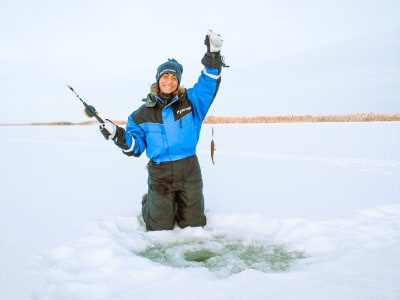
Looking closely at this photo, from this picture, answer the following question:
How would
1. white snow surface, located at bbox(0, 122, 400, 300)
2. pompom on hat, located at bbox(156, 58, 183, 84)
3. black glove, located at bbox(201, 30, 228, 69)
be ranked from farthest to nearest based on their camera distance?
pompom on hat, located at bbox(156, 58, 183, 84)
black glove, located at bbox(201, 30, 228, 69)
white snow surface, located at bbox(0, 122, 400, 300)

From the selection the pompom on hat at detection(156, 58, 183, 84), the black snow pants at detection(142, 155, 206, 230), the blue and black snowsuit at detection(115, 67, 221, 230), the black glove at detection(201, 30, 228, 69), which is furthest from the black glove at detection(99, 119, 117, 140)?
the black glove at detection(201, 30, 228, 69)

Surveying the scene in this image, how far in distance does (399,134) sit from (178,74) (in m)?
8.75

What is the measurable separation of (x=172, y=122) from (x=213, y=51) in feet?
2.55

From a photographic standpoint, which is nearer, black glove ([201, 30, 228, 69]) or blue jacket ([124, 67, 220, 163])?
black glove ([201, 30, 228, 69])

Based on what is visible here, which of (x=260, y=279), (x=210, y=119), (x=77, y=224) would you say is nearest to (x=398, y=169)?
(x=260, y=279)

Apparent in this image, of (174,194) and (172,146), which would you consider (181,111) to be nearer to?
(172,146)

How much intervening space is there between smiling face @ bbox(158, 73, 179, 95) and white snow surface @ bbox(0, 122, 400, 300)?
52.4 inches

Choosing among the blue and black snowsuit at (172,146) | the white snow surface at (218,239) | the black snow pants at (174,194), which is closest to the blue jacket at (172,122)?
the blue and black snowsuit at (172,146)

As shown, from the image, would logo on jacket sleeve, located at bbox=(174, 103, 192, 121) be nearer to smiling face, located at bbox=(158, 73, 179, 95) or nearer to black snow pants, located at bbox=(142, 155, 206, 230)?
smiling face, located at bbox=(158, 73, 179, 95)

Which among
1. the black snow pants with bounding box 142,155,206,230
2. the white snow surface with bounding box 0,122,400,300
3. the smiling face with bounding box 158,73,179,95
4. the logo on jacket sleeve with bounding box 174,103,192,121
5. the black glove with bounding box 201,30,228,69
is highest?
the black glove with bounding box 201,30,228,69

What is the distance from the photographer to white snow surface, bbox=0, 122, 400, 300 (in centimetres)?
211

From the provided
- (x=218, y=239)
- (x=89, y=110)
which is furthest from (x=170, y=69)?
(x=218, y=239)

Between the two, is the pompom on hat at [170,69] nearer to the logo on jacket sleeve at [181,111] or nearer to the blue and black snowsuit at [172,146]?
the blue and black snowsuit at [172,146]

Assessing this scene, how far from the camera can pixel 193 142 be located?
357cm
